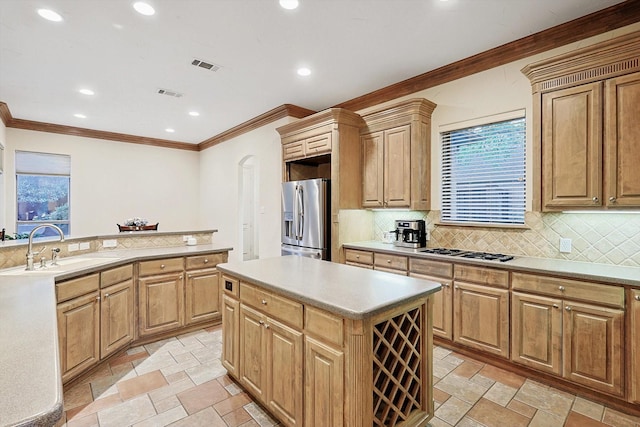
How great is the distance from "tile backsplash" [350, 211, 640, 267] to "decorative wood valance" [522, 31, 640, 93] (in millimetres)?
1103

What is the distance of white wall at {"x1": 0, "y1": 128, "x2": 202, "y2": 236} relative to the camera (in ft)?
18.5

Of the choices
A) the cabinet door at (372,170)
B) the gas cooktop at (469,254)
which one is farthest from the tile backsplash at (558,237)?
the cabinet door at (372,170)

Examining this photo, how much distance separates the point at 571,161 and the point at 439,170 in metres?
1.30

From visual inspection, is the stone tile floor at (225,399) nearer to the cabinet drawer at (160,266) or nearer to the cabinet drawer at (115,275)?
the cabinet drawer at (115,275)

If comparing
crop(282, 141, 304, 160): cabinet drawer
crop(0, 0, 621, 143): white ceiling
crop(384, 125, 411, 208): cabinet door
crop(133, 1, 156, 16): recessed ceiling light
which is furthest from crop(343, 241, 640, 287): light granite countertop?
crop(133, 1, 156, 16): recessed ceiling light

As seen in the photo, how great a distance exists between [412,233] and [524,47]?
6.87 feet

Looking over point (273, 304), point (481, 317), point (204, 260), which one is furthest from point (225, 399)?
point (481, 317)

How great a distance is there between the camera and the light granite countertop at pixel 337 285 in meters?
1.58

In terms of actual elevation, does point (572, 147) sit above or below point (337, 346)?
above

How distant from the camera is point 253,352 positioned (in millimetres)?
2203

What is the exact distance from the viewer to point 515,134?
123 inches

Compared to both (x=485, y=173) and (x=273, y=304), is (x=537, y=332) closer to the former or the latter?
(x=485, y=173)

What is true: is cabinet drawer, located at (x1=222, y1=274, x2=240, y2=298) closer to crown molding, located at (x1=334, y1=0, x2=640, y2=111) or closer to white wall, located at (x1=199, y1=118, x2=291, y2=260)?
white wall, located at (x1=199, y1=118, x2=291, y2=260)

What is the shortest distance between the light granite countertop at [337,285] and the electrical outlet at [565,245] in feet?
5.37
